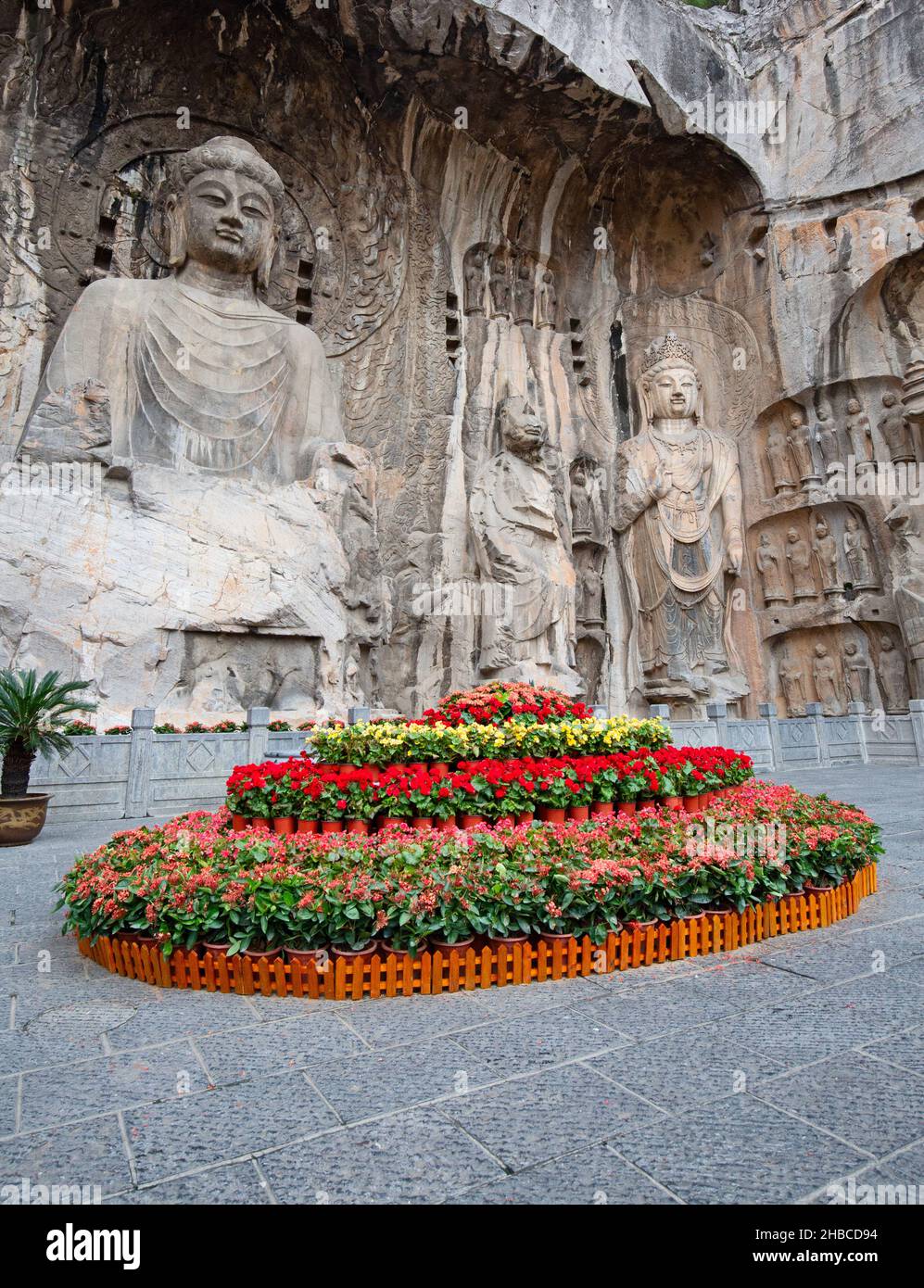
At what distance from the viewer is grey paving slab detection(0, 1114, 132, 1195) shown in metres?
1.72

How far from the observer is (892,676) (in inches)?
560

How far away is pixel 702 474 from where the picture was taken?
1530 cm

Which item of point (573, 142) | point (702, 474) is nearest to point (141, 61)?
point (573, 142)

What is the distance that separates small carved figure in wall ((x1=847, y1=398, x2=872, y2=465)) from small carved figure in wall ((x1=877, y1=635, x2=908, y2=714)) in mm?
3361

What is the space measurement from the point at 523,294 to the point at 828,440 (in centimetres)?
639

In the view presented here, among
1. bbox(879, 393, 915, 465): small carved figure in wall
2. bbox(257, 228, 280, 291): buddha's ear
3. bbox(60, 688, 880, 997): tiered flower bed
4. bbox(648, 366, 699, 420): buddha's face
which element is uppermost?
bbox(257, 228, 280, 291): buddha's ear

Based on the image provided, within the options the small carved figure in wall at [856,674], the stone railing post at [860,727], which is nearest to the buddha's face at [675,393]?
the small carved figure in wall at [856,674]

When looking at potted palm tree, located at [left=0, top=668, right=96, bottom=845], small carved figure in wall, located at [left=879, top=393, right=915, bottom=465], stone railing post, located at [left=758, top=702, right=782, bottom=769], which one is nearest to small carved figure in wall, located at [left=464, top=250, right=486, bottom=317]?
small carved figure in wall, located at [left=879, top=393, right=915, bottom=465]

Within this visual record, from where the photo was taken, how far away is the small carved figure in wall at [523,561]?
500 inches

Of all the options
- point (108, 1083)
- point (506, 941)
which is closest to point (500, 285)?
point (506, 941)

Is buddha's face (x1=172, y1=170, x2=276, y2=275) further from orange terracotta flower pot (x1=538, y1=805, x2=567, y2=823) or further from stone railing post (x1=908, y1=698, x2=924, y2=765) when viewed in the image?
stone railing post (x1=908, y1=698, x2=924, y2=765)

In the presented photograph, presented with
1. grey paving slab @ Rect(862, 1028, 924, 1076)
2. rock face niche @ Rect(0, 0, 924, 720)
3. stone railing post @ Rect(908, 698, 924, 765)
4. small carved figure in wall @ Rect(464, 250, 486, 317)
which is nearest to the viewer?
grey paving slab @ Rect(862, 1028, 924, 1076)
